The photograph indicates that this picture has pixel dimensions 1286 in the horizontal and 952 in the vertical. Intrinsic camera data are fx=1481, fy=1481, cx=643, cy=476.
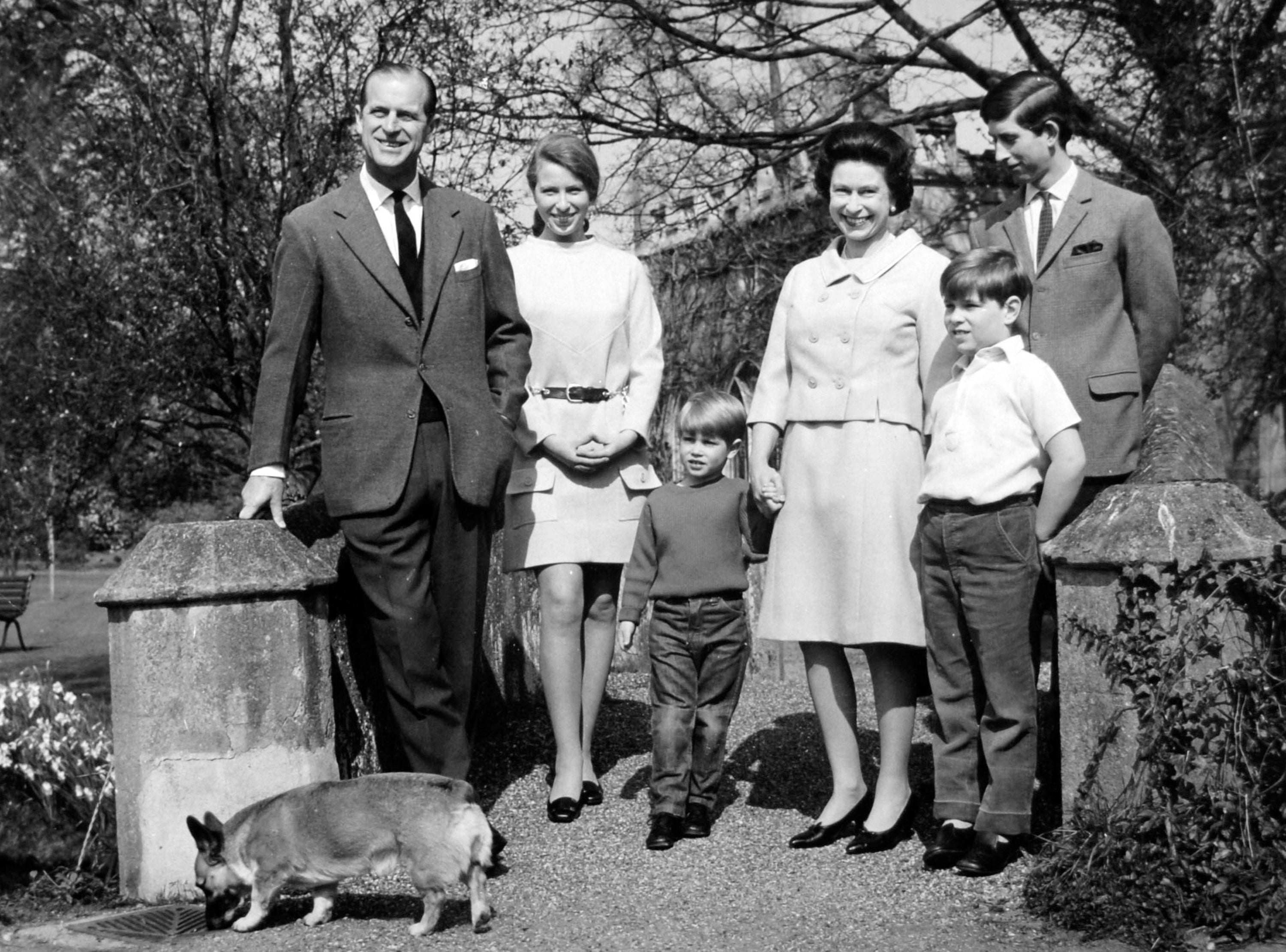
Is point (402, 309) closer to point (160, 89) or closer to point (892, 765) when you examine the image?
point (892, 765)

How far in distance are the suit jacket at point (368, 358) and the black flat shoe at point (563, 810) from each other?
104 cm

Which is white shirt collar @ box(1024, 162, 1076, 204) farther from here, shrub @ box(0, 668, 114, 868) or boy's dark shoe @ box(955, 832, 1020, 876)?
shrub @ box(0, 668, 114, 868)

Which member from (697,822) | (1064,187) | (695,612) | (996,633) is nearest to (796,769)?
(697,822)

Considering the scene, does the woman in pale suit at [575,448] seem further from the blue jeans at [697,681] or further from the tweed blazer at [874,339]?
the tweed blazer at [874,339]

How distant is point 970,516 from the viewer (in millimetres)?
4086

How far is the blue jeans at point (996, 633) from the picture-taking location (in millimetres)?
4055

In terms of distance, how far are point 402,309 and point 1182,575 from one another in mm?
2304

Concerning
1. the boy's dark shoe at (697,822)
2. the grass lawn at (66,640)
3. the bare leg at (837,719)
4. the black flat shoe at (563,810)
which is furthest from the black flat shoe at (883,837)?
the grass lawn at (66,640)

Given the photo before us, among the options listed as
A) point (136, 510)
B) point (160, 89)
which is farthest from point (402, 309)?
point (136, 510)

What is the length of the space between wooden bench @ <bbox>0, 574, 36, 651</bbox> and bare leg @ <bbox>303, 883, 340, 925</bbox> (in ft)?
44.9

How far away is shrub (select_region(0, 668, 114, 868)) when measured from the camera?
4.77 metres

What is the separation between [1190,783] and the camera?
3740 mm

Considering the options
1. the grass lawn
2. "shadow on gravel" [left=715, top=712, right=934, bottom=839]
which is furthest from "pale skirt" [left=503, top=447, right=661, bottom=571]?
the grass lawn

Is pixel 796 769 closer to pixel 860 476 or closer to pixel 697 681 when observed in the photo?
pixel 697 681
